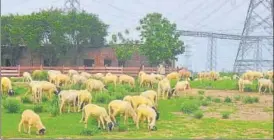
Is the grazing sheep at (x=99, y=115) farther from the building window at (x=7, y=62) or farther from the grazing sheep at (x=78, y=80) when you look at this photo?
the building window at (x=7, y=62)

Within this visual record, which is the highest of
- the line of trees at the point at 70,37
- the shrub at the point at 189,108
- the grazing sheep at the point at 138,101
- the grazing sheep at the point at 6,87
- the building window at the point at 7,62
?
the line of trees at the point at 70,37

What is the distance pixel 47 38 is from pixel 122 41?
707cm

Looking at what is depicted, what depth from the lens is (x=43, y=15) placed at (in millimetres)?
46406

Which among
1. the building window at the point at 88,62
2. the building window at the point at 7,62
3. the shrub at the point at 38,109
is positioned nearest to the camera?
the shrub at the point at 38,109

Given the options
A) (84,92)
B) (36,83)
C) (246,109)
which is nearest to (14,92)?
(36,83)

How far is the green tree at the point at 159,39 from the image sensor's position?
4562cm

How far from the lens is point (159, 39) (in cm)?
4619

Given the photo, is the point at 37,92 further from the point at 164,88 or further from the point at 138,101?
the point at 164,88

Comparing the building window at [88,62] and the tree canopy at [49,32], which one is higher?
the tree canopy at [49,32]

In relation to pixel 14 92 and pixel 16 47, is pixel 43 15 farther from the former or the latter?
pixel 14 92

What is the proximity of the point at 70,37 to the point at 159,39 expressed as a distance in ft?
25.6

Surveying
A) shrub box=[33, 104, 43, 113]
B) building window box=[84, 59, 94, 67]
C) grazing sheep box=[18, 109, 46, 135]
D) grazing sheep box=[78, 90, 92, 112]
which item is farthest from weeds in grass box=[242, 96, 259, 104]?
building window box=[84, 59, 94, 67]

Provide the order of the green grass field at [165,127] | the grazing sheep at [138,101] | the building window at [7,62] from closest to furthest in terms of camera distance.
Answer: the green grass field at [165,127] → the grazing sheep at [138,101] → the building window at [7,62]

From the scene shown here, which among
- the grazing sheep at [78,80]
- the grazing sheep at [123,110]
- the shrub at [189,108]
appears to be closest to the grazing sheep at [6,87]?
the grazing sheep at [78,80]
